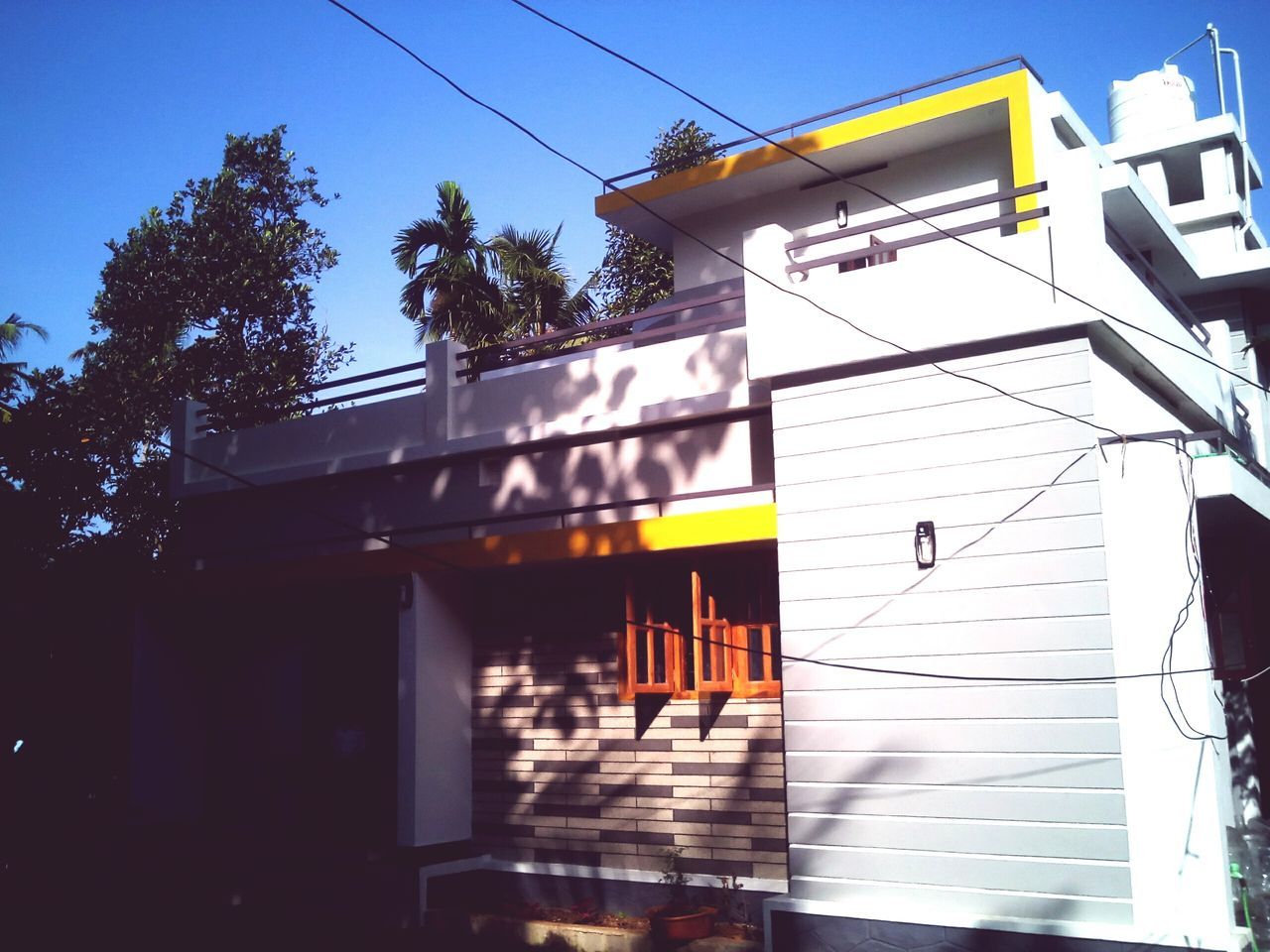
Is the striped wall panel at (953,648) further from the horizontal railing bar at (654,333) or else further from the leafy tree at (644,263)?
the leafy tree at (644,263)

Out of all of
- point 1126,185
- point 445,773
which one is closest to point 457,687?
point 445,773

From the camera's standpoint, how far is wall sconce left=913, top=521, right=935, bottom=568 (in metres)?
7.25

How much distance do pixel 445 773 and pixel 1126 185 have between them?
829 cm

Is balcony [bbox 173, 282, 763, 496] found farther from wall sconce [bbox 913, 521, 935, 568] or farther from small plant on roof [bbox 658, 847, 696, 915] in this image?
small plant on roof [bbox 658, 847, 696, 915]

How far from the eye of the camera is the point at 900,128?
11.3 meters

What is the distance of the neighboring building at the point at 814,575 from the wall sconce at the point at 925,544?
0.05 m

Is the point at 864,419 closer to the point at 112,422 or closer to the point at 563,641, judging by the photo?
the point at 563,641

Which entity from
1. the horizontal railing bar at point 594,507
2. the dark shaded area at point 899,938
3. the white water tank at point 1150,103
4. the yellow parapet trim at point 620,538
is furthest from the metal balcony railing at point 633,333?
the white water tank at point 1150,103

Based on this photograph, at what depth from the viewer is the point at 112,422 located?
19500 mm

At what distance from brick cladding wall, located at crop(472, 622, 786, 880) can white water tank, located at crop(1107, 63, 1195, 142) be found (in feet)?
39.3

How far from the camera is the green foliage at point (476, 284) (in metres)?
18.1

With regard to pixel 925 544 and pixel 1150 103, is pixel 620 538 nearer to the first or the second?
pixel 925 544

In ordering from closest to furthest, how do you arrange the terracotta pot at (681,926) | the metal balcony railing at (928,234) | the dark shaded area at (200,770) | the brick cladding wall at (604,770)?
the metal balcony railing at (928,234) → the terracotta pot at (681,926) → the brick cladding wall at (604,770) → the dark shaded area at (200,770)

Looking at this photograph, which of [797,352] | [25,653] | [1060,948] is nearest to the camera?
[1060,948]
